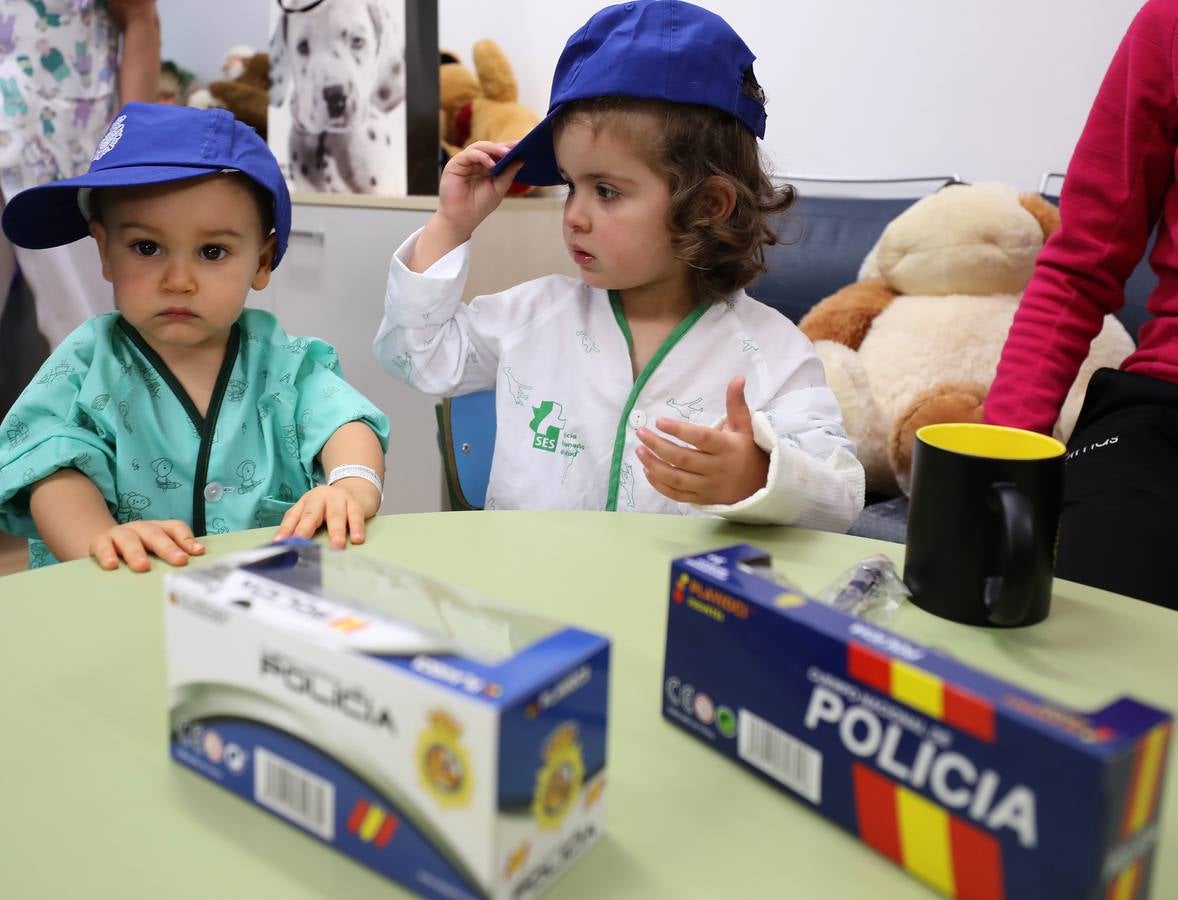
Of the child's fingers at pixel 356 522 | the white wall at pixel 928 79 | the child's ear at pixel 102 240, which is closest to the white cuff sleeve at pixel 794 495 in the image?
the child's fingers at pixel 356 522

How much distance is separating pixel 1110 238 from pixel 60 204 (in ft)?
3.88

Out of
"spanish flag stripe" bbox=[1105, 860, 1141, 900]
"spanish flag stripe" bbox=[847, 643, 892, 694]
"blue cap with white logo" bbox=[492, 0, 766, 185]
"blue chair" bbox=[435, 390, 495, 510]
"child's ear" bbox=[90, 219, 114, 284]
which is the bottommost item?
"blue chair" bbox=[435, 390, 495, 510]

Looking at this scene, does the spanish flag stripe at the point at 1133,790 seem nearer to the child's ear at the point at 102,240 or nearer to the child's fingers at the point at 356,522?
the child's fingers at the point at 356,522

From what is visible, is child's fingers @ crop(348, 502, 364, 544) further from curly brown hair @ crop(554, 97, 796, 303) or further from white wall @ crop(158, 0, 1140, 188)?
white wall @ crop(158, 0, 1140, 188)

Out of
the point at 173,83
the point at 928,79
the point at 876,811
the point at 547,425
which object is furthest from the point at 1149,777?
the point at 173,83

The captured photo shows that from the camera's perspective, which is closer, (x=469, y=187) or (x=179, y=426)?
(x=179, y=426)

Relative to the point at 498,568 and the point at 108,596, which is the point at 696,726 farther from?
the point at 108,596

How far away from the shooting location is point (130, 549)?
0.72 metres

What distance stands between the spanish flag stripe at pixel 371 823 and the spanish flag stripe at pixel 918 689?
0.21 meters

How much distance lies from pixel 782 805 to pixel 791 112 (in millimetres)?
2080

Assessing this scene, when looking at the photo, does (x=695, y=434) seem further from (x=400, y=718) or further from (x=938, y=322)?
(x=938, y=322)

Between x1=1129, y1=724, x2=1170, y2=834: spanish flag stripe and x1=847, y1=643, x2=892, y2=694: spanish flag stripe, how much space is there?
90mm

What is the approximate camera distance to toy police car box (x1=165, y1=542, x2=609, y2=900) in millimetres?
375

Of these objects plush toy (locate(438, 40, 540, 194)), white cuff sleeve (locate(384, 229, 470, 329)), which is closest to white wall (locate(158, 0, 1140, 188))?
plush toy (locate(438, 40, 540, 194))
